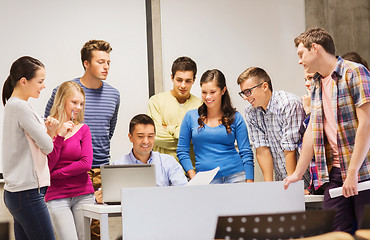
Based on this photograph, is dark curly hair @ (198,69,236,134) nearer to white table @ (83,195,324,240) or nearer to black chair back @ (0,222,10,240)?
white table @ (83,195,324,240)

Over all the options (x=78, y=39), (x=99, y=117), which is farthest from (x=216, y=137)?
(x=78, y=39)

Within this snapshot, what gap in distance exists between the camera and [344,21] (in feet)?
20.1

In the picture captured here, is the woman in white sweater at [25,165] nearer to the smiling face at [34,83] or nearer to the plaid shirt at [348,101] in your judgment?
the smiling face at [34,83]

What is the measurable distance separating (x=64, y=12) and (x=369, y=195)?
3.31 metres

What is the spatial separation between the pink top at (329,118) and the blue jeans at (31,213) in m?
1.77

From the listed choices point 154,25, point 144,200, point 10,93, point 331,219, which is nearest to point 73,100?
point 10,93

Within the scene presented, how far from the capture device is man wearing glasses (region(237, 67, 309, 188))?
3.74m

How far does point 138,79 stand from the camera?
5164mm

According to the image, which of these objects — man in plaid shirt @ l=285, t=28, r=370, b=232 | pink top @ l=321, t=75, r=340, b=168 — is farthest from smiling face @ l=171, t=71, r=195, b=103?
pink top @ l=321, t=75, r=340, b=168

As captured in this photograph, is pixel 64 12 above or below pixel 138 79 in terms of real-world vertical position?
above

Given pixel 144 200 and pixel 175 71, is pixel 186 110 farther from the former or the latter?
pixel 144 200

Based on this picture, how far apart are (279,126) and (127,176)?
4.24 feet

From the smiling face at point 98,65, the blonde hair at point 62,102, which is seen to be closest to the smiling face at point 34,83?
the blonde hair at point 62,102

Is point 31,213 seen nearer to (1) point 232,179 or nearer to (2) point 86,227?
(2) point 86,227
